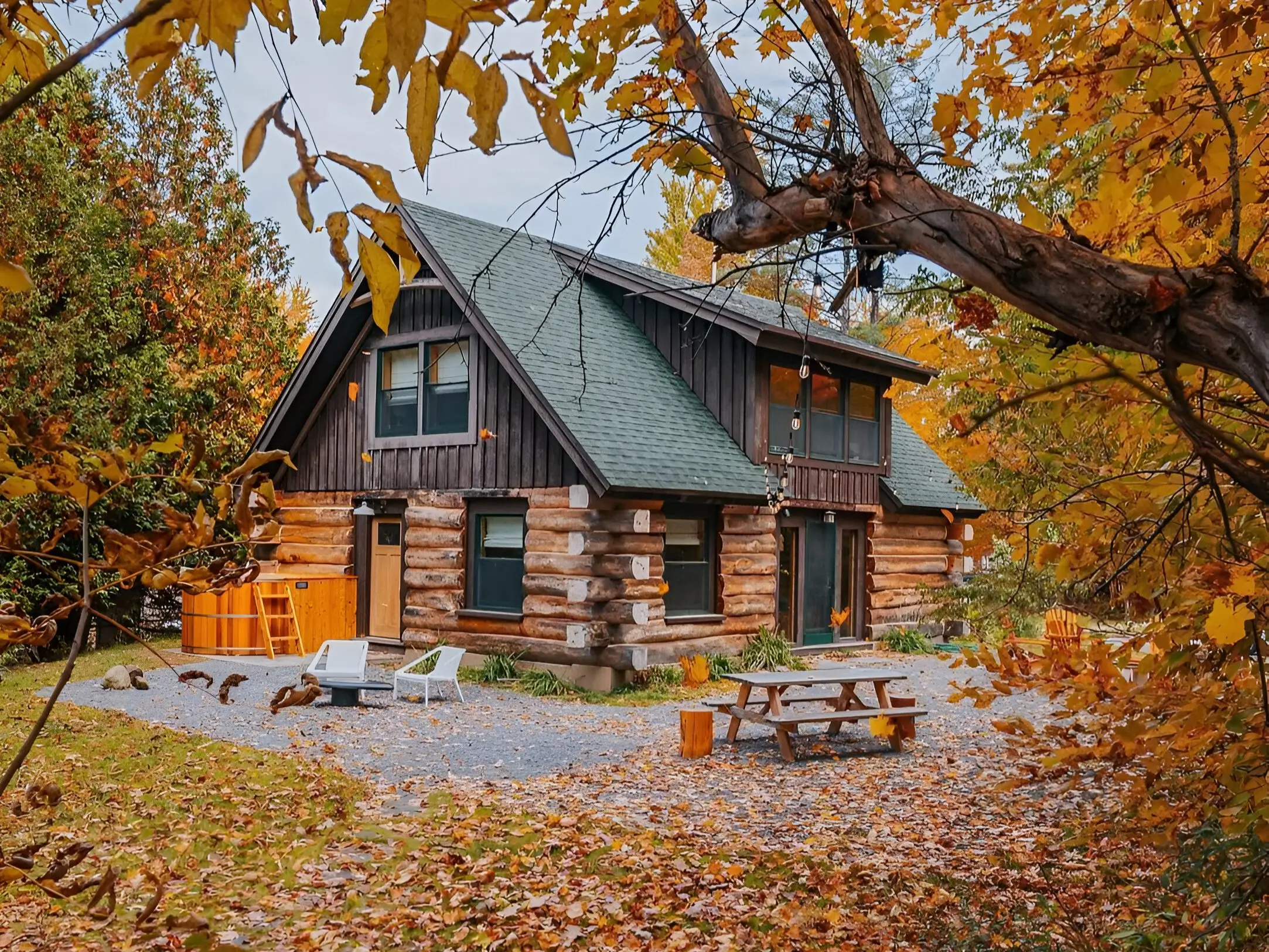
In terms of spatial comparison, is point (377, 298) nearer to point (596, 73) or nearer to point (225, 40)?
point (225, 40)

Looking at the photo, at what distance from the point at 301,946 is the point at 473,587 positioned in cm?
1092

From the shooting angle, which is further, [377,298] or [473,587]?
[473,587]

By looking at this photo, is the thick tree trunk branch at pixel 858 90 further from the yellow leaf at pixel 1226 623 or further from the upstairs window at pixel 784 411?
the upstairs window at pixel 784 411

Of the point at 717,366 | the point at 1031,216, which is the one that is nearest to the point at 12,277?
the point at 1031,216

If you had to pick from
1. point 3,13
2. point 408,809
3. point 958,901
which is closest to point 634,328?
point 408,809

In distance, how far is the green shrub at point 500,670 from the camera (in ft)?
49.6

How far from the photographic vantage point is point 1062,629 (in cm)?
1489

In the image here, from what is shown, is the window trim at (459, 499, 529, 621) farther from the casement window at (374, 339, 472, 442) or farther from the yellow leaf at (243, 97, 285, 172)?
the yellow leaf at (243, 97, 285, 172)

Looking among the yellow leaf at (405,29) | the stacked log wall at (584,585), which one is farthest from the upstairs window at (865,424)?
the yellow leaf at (405,29)

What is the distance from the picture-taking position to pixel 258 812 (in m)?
7.98

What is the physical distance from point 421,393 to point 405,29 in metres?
16.2

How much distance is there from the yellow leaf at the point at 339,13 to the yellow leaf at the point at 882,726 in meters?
8.82

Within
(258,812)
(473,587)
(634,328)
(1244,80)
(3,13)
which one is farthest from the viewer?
(634,328)

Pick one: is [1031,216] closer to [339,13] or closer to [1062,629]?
[339,13]
